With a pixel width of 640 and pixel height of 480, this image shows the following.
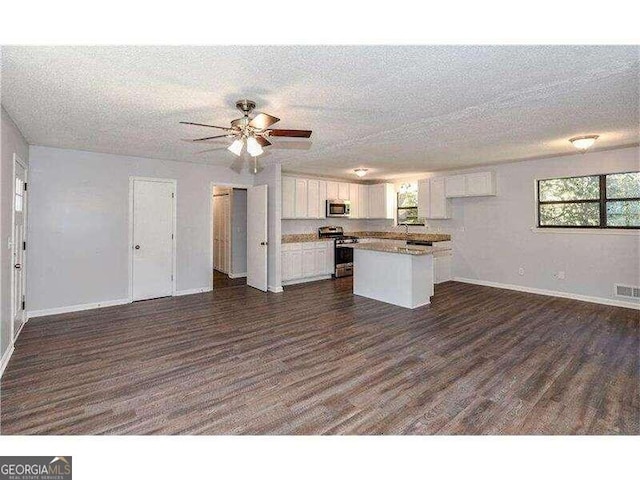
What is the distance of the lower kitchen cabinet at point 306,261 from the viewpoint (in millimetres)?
6480

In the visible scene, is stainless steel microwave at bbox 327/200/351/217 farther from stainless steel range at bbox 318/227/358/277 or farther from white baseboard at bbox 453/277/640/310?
white baseboard at bbox 453/277/640/310

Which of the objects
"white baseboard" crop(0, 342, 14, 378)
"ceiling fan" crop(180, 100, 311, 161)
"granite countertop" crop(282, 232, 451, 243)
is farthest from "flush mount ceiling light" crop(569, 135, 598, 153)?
"white baseboard" crop(0, 342, 14, 378)

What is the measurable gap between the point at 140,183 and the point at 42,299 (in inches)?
84.8

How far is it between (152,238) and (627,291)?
24.8 feet

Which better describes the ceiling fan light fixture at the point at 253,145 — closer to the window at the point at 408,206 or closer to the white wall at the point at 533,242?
the white wall at the point at 533,242

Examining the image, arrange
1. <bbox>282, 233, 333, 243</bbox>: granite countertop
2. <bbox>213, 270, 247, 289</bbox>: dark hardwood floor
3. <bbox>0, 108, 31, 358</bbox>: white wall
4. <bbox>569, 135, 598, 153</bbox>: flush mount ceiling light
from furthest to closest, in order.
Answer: <bbox>282, 233, 333, 243</bbox>: granite countertop < <bbox>213, 270, 247, 289</bbox>: dark hardwood floor < <bbox>569, 135, 598, 153</bbox>: flush mount ceiling light < <bbox>0, 108, 31, 358</bbox>: white wall

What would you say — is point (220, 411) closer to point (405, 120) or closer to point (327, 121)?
point (327, 121)

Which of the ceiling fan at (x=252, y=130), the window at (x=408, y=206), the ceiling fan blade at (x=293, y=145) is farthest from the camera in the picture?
the window at (x=408, y=206)

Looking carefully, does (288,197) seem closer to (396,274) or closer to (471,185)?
(396,274)

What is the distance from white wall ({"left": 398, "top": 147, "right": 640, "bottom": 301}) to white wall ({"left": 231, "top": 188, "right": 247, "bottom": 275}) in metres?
4.48

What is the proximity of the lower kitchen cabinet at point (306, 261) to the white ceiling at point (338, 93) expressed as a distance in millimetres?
2653

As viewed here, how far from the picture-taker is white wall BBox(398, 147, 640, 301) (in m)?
4.81

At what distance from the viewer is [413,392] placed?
2.43 m

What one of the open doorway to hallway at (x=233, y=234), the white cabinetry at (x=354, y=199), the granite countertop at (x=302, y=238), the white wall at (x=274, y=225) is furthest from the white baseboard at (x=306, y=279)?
the white cabinetry at (x=354, y=199)
